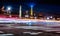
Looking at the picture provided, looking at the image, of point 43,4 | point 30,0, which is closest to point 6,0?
point 30,0

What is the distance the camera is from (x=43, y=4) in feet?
131

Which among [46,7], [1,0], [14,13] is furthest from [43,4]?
[1,0]

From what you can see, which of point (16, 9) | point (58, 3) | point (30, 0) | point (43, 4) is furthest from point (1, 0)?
point (58, 3)

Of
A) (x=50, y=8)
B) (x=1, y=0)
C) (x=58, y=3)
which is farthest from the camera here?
(x=1, y=0)

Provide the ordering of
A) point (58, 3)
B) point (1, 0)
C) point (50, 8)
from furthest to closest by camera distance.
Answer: point (1, 0) < point (50, 8) < point (58, 3)

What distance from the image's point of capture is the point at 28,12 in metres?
40.8

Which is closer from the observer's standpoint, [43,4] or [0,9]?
[43,4]

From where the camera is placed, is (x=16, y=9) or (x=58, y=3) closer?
(x=58, y=3)

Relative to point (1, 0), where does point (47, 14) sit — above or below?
below

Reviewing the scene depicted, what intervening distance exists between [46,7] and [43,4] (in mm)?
1683

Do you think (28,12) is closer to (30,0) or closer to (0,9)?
(30,0)

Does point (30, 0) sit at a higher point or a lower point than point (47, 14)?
higher

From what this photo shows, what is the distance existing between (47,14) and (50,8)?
1808 millimetres

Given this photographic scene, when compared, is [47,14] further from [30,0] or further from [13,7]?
[13,7]
